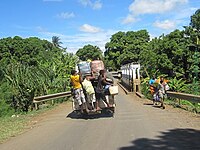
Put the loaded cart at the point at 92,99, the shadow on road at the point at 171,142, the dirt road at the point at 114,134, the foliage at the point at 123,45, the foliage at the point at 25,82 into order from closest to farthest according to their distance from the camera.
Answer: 1. the shadow on road at the point at 171,142
2. the dirt road at the point at 114,134
3. the loaded cart at the point at 92,99
4. the foliage at the point at 25,82
5. the foliage at the point at 123,45

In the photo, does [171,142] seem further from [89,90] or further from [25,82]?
[25,82]

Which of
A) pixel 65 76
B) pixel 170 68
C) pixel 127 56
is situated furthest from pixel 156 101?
pixel 127 56

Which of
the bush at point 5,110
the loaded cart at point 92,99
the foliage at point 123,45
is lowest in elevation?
the bush at point 5,110

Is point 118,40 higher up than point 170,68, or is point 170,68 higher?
point 118,40

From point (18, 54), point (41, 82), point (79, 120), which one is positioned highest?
point (18, 54)

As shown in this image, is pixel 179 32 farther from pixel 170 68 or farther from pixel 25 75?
pixel 25 75

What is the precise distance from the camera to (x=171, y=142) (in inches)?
343

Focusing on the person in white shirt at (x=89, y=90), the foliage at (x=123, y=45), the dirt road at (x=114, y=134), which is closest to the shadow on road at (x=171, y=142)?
the dirt road at (x=114, y=134)

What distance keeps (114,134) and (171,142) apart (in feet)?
6.44

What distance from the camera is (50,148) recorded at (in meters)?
8.60

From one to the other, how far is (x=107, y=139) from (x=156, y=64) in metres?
33.2

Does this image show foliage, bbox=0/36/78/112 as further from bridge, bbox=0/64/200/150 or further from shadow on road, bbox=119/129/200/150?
shadow on road, bbox=119/129/200/150

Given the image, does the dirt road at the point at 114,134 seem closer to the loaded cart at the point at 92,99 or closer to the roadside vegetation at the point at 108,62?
the loaded cart at the point at 92,99

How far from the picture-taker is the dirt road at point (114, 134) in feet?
28.1
